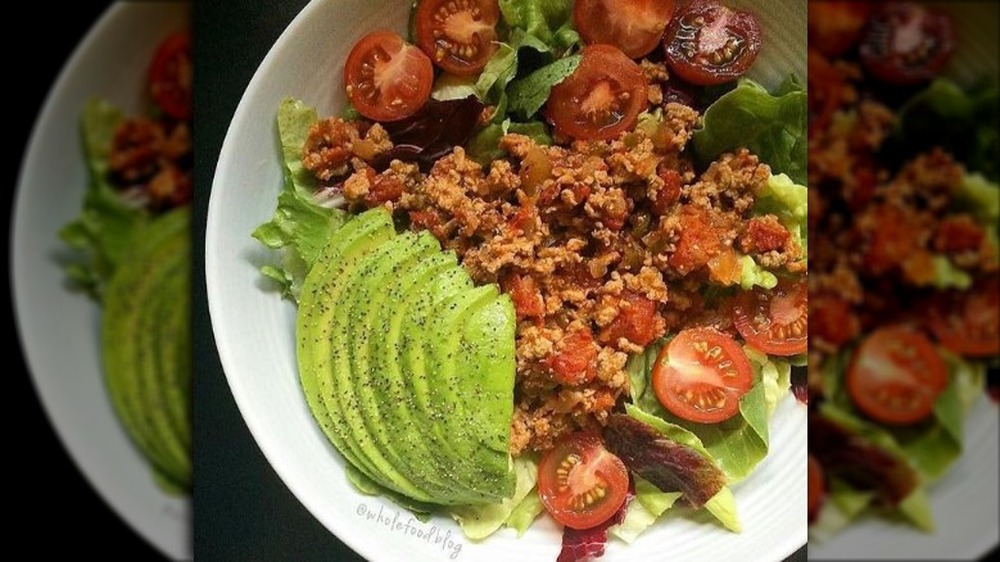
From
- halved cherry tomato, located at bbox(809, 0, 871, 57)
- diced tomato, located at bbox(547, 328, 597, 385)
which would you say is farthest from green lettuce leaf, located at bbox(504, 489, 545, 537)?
halved cherry tomato, located at bbox(809, 0, 871, 57)

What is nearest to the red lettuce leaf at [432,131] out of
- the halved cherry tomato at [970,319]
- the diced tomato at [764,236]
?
the diced tomato at [764,236]

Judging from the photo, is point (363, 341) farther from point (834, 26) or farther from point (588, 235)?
point (834, 26)

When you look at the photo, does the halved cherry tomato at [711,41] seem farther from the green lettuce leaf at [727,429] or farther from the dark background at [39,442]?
the dark background at [39,442]

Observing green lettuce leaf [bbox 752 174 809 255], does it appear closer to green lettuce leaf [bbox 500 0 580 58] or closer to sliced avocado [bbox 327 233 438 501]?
green lettuce leaf [bbox 500 0 580 58]

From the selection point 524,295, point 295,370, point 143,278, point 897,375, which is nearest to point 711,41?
point 524,295

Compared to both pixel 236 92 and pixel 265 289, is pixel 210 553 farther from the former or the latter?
pixel 236 92

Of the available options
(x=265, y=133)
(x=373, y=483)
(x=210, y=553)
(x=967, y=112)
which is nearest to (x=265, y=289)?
(x=265, y=133)
